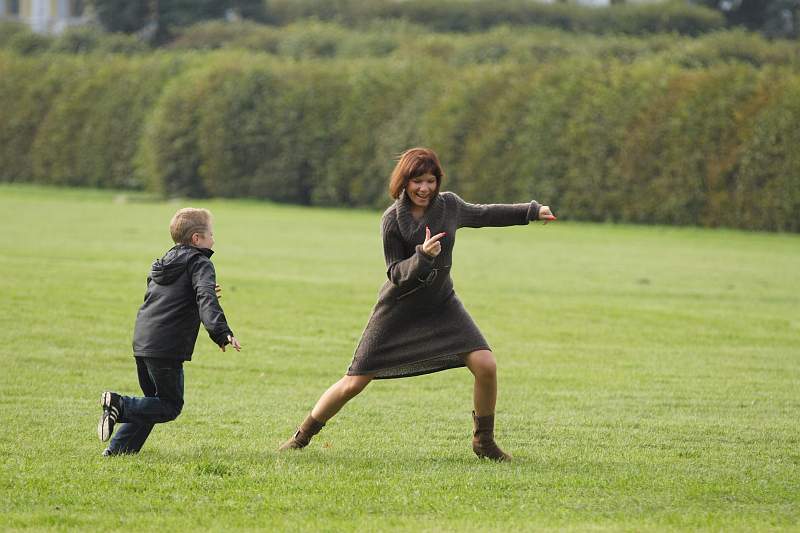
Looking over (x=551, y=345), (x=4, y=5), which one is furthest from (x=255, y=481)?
(x=4, y=5)

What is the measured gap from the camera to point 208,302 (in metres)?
6.85

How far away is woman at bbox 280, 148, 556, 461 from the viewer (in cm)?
706

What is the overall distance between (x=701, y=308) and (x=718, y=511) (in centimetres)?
1118

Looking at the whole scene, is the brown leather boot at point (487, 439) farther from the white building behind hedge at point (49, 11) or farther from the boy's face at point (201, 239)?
the white building behind hedge at point (49, 11)

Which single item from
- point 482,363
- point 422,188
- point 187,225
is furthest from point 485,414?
point 187,225

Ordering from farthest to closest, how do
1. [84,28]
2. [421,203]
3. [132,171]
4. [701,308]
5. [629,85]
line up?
[84,28] < [132,171] < [629,85] < [701,308] < [421,203]

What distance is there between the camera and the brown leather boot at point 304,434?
7.45m

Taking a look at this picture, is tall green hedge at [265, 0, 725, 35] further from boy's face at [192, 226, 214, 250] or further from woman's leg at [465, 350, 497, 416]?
boy's face at [192, 226, 214, 250]

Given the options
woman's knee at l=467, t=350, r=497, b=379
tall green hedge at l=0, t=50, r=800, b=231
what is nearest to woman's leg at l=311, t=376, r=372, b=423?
woman's knee at l=467, t=350, r=497, b=379

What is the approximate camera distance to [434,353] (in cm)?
722

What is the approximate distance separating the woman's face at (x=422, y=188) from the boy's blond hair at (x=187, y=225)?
3.83ft

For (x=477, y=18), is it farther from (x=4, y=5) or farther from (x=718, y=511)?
(x=718, y=511)

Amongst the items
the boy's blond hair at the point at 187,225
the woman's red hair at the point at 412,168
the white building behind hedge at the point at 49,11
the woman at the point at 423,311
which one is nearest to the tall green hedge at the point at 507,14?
the white building behind hedge at the point at 49,11

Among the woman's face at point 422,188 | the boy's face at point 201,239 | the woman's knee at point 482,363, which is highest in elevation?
the woman's face at point 422,188
